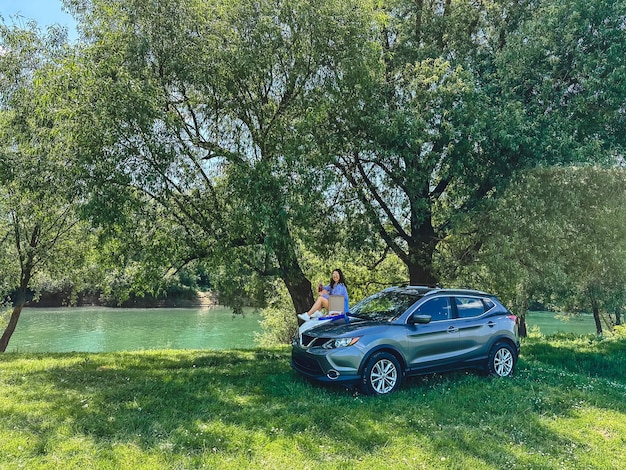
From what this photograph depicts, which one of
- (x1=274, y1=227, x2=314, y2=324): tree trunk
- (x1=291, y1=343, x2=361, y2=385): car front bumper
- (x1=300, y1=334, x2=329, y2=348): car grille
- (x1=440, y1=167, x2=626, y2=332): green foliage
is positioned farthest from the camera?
(x1=440, y1=167, x2=626, y2=332): green foliage

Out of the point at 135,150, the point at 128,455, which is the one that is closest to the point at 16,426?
the point at 128,455

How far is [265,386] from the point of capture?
24.8ft

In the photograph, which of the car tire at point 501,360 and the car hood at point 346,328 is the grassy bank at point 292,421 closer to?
the car tire at point 501,360

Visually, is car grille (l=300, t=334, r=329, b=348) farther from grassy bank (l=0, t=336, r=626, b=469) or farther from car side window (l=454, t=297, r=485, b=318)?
car side window (l=454, t=297, r=485, b=318)

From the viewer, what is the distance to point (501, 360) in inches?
332

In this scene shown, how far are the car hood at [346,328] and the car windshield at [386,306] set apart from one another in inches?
12.4

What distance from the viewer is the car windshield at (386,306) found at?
786 centimetres

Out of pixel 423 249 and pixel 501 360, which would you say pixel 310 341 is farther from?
pixel 423 249

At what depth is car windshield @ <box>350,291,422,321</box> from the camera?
25.8 feet

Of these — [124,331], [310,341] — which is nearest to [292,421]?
[310,341]

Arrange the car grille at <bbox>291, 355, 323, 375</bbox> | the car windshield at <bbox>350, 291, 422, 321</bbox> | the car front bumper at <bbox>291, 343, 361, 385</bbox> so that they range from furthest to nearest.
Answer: the car windshield at <bbox>350, 291, 422, 321</bbox> < the car grille at <bbox>291, 355, 323, 375</bbox> < the car front bumper at <bbox>291, 343, 361, 385</bbox>

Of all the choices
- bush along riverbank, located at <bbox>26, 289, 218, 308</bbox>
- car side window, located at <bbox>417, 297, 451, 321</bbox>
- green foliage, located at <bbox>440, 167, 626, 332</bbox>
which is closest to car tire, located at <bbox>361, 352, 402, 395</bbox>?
car side window, located at <bbox>417, 297, 451, 321</bbox>

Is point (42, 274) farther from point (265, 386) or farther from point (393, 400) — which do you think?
point (393, 400)

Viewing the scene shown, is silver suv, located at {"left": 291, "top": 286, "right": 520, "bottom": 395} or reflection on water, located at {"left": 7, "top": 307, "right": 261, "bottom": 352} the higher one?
silver suv, located at {"left": 291, "top": 286, "right": 520, "bottom": 395}
